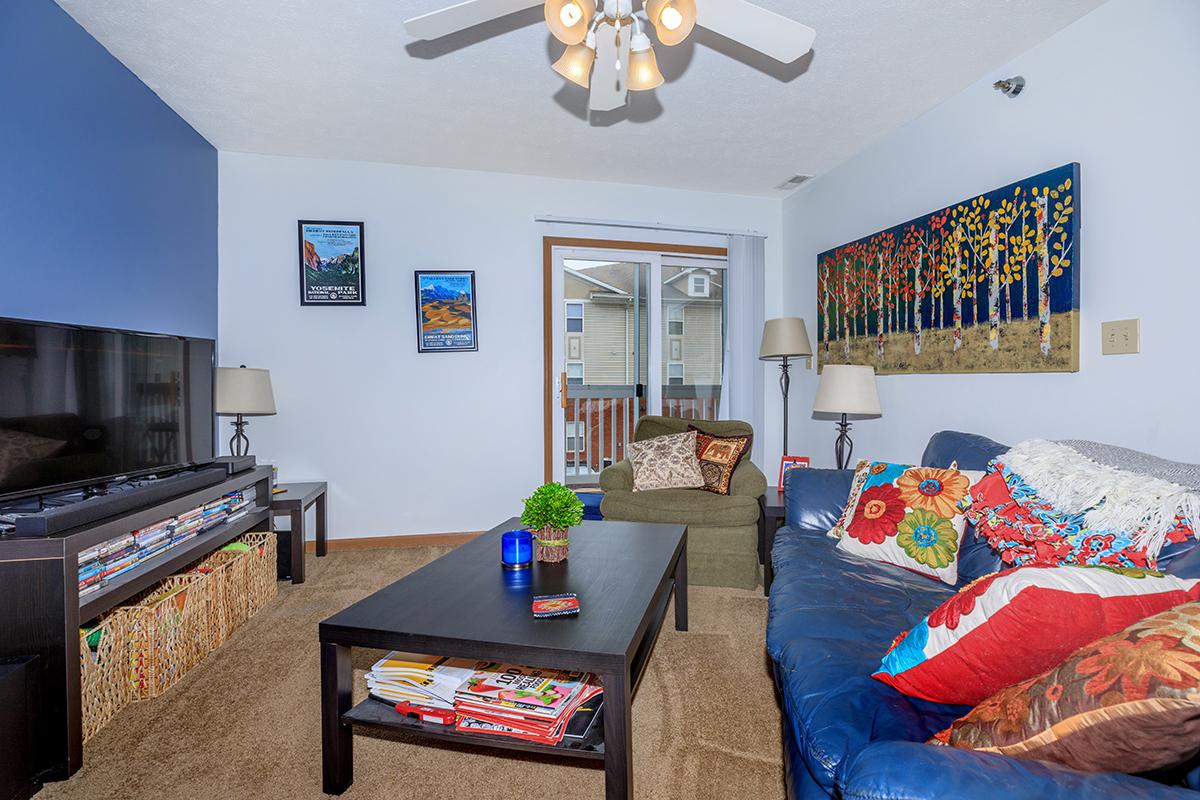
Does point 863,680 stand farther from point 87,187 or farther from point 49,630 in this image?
point 87,187

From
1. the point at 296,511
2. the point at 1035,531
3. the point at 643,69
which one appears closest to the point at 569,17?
the point at 643,69

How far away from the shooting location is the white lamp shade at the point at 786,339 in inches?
147

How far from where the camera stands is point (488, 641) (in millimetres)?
1320

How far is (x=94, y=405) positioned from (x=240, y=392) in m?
1.11

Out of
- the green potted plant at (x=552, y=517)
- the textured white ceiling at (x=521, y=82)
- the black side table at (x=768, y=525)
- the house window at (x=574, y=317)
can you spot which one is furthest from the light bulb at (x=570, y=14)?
the house window at (x=574, y=317)

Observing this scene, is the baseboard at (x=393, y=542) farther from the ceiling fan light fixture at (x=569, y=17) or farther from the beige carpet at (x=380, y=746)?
the ceiling fan light fixture at (x=569, y=17)

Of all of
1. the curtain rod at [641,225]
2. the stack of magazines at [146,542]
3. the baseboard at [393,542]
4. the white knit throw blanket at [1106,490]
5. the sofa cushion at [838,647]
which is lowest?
the baseboard at [393,542]

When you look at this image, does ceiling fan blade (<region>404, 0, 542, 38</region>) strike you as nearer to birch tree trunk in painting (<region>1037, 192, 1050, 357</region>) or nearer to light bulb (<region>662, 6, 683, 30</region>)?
light bulb (<region>662, 6, 683, 30</region>)

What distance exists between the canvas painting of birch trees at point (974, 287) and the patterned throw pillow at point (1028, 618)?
1681 millimetres

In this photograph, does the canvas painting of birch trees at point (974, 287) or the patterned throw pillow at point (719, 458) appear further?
the patterned throw pillow at point (719, 458)

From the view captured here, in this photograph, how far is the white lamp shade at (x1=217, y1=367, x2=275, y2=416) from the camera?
3127 millimetres

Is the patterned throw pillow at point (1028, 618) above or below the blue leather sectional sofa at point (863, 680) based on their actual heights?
above

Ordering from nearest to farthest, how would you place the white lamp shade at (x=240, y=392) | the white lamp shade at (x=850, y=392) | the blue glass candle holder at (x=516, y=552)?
the blue glass candle holder at (x=516, y=552)
the white lamp shade at (x=850, y=392)
the white lamp shade at (x=240, y=392)

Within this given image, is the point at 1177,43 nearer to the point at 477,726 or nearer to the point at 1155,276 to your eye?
the point at 1155,276
